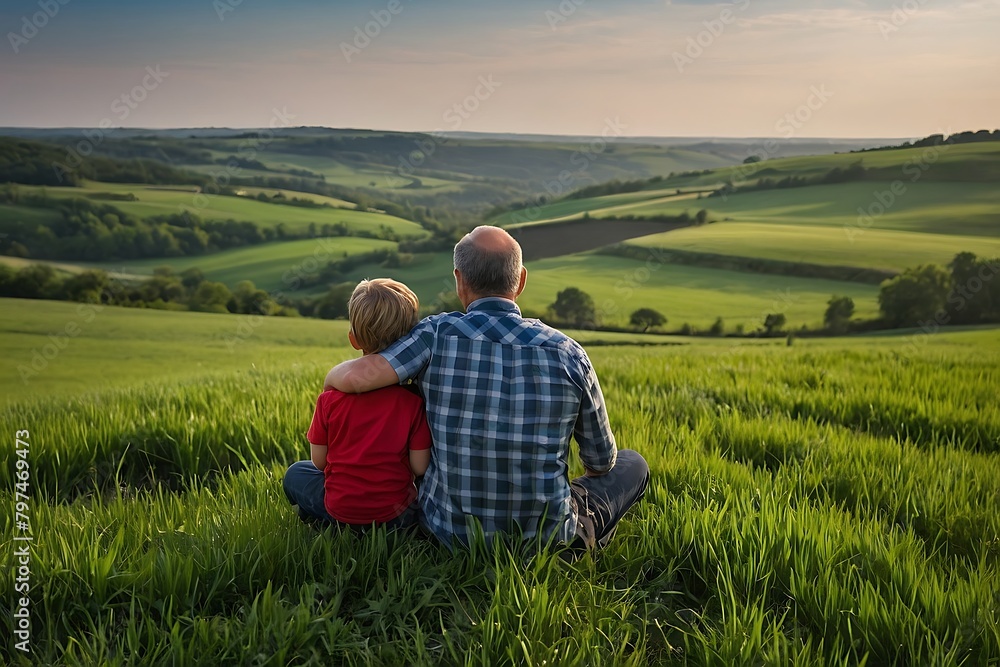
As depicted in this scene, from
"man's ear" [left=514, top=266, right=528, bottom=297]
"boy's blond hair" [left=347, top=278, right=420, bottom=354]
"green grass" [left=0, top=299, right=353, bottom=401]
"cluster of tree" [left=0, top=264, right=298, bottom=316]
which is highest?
"man's ear" [left=514, top=266, right=528, bottom=297]

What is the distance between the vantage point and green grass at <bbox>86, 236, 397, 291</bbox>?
59441 mm

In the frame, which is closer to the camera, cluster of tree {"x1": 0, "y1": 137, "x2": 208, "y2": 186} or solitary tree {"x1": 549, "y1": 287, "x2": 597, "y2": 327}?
solitary tree {"x1": 549, "y1": 287, "x2": 597, "y2": 327}

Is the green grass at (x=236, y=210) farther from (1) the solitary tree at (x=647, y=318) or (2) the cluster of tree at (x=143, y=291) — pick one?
(1) the solitary tree at (x=647, y=318)

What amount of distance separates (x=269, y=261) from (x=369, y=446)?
6490 centimetres

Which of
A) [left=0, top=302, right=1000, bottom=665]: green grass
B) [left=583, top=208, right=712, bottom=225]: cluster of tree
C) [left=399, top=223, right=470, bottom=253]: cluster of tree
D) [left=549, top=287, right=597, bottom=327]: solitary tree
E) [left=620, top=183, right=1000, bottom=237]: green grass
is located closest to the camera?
[left=0, top=302, right=1000, bottom=665]: green grass

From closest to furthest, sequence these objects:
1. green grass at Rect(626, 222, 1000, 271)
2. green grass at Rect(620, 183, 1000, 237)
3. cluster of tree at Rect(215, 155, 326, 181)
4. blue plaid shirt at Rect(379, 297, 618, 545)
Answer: blue plaid shirt at Rect(379, 297, 618, 545), green grass at Rect(626, 222, 1000, 271), green grass at Rect(620, 183, 1000, 237), cluster of tree at Rect(215, 155, 326, 181)

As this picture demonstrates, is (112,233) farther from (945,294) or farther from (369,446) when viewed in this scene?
(369,446)

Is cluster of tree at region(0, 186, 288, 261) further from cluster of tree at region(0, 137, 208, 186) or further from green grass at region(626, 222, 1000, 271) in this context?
green grass at region(626, 222, 1000, 271)

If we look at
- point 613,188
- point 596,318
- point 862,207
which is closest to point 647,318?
point 596,318

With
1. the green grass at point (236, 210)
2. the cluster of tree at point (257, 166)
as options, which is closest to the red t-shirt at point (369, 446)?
the green grass at point (236, 210)

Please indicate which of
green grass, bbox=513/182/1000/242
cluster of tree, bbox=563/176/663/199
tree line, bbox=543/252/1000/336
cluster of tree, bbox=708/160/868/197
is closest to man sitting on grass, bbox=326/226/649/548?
tree line, bbox=543/252/1000/336

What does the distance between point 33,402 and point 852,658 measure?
7.86 metres

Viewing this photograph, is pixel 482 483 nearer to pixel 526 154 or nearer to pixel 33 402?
pixel 33 402

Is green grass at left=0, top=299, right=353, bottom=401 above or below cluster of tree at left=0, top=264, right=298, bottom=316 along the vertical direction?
above
